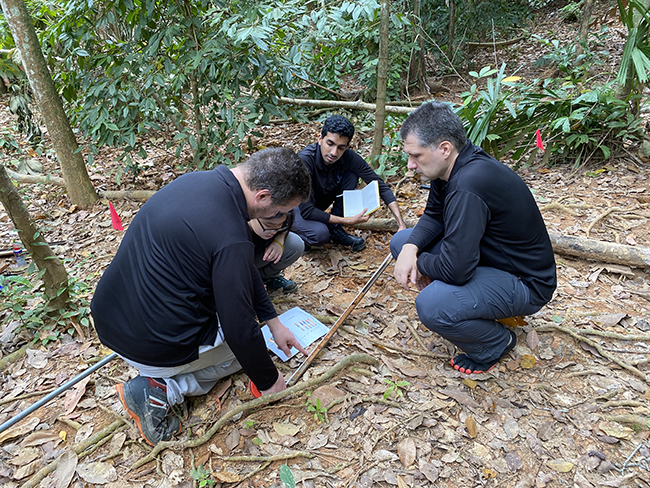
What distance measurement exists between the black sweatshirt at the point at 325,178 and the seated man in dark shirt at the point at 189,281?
1576mm

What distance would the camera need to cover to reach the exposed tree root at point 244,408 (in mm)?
2090

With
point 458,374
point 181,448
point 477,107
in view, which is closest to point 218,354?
point 181,448

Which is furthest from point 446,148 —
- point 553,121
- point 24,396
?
point 553,121

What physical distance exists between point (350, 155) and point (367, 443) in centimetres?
257

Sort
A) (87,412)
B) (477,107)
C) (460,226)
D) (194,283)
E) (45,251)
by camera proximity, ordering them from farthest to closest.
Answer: (477,107), (45,251), (87,412), (460,226), (194,283)

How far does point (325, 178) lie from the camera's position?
370cm

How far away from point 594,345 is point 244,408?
224 cm

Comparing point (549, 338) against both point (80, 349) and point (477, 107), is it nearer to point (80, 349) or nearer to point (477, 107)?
point (477, 107)

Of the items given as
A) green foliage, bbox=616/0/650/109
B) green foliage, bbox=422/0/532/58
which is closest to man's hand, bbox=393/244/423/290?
green foliage, bbox=616/0/650/109

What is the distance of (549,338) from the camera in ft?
8.60

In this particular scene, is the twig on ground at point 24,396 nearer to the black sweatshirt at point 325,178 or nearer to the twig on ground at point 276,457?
the twig on ground at point 276,457

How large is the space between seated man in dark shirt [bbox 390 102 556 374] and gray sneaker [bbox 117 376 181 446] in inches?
61.2

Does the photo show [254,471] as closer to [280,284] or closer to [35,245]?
[280,284]

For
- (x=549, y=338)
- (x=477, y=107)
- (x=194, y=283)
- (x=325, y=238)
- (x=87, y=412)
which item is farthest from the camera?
(x=477, y=107)
